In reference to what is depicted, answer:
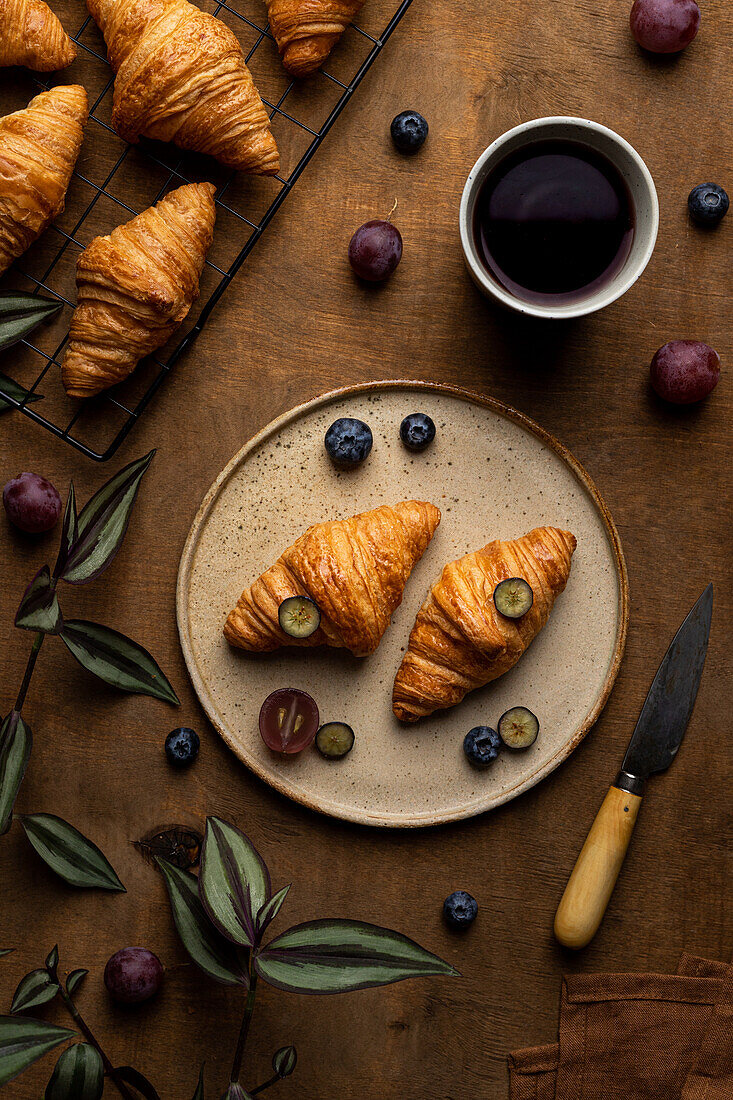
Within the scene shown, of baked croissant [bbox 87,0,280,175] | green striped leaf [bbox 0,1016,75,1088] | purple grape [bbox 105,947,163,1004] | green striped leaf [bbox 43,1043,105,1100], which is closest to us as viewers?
green striped leaf [bbox 0,1016,75,1088]

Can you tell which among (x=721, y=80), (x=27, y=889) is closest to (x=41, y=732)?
(x=27, y=889)

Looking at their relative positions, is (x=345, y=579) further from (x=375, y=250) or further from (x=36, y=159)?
(x=36, y=159)

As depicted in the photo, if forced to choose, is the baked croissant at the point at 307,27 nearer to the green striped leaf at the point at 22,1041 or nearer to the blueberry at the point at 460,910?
the blueberry at the point at 460,910

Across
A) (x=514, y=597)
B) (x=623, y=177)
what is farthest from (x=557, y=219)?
(x=514, y=597)

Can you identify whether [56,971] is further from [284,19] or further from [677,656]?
[284,19]

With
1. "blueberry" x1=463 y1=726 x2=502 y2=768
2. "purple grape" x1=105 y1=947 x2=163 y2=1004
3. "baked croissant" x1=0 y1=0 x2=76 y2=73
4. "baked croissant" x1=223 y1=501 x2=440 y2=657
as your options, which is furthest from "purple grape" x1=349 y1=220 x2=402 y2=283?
"purple grape" x1=105 y1=947 x2=163 y2=1004

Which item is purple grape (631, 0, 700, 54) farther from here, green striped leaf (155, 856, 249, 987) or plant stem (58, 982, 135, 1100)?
plant stem (58, 982, 135, 1100)

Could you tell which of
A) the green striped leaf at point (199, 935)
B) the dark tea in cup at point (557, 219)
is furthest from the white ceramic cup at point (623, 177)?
the green striped leaf at point (199, 935)
